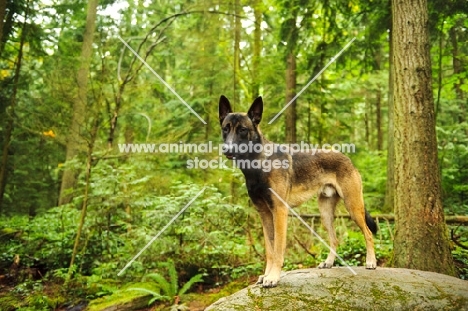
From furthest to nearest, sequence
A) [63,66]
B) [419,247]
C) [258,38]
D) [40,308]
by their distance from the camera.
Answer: [258,38] < [63,66] < [40,308] < [419,247]

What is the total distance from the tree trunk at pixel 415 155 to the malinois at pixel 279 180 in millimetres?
759

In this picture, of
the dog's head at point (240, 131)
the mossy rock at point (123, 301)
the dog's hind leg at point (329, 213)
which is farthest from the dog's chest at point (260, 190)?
the mossy rock at point (123, 301)

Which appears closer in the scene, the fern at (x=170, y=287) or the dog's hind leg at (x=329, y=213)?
the dog's hind leg at (x=329, y=213)

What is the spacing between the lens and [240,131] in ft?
13.7

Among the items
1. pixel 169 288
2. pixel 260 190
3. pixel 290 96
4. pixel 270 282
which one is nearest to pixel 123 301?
pixel 169 288

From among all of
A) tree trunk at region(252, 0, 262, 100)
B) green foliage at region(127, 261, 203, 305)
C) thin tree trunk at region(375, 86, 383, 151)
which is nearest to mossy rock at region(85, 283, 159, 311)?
green foliage at region(127, 261, 203, 305)

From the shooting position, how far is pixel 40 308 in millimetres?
6785

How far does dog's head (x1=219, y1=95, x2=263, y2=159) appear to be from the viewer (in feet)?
13.2

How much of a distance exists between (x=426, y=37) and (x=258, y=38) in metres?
7.45

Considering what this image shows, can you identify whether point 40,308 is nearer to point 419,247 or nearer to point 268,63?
point 419,247

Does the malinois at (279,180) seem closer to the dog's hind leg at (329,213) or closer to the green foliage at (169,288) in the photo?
the dog's hind leg at (329,213)

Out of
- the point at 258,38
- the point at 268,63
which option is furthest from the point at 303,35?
the point at 258,38

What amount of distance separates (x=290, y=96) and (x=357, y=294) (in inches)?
297

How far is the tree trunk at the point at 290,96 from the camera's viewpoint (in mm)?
10414
